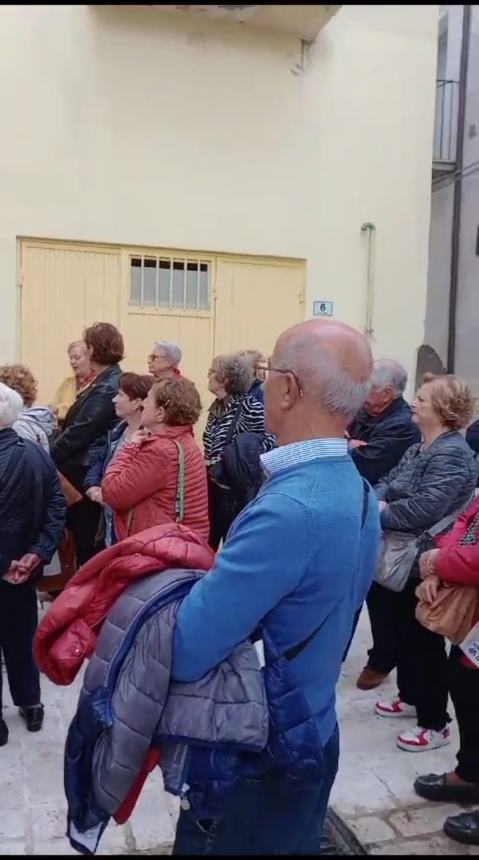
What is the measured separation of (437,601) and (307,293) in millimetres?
5689

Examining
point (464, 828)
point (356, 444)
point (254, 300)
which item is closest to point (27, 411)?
point (356, 444)

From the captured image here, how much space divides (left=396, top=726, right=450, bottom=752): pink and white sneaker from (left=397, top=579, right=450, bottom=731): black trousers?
3 cm

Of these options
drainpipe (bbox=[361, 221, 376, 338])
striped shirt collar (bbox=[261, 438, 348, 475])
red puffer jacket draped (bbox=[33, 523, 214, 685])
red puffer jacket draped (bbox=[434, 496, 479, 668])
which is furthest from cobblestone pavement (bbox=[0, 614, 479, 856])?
drainpipe (bbox=[361, 221, 376, 338])

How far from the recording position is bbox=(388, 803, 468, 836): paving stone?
2748mm

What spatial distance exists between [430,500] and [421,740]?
3.74 ft

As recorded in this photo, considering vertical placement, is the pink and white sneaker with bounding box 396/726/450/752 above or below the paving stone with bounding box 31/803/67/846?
above

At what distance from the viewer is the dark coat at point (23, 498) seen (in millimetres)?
3113

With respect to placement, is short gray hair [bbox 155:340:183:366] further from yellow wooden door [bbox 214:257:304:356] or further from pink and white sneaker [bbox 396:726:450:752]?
yellow wooden door [bbox 214:257:304:356]

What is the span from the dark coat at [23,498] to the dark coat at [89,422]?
1093 millimetres

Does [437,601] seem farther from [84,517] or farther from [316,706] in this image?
[84,517]

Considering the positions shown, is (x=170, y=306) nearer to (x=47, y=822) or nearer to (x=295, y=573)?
(x=47, y=822)

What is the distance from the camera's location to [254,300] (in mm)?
7953

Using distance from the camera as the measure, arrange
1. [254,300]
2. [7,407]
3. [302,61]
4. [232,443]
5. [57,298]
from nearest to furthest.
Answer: [7,407] → [232,443] → [57,298] → [302,61] → [254,300]

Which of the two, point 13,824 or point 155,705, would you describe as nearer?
point 155,705
